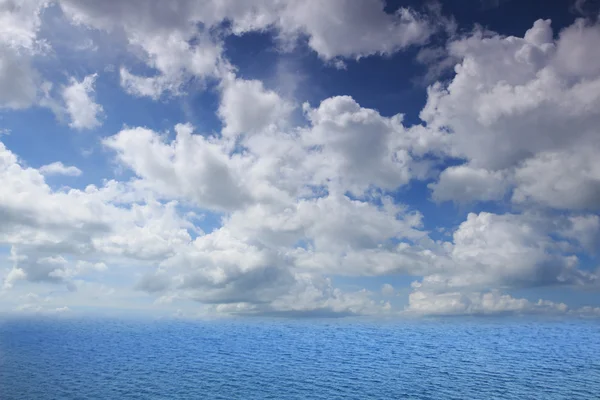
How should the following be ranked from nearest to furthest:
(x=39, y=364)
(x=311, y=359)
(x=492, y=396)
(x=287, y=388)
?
(x=492, y=396), (x=287, y=388), (x=39, y=364), (x=311, y=359)

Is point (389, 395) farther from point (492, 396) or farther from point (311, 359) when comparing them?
point (311, 359)

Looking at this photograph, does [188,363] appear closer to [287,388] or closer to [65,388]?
[65,388]

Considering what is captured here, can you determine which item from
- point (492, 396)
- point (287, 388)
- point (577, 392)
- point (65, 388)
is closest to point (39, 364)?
point (65, 388)

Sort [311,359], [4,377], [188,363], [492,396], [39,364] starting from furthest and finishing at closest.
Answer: [311,359] < [188,363] < [39,364] < [4,377] < [492,396]

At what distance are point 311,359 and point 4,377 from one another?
104767mm

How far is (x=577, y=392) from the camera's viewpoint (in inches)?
3386

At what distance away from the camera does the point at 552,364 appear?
130 m

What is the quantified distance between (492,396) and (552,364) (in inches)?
2788

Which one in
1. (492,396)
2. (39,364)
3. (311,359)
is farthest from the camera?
(311,359)

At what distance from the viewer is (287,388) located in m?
90.6

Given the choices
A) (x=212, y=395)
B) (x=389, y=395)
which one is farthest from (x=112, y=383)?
(x=389, y=395)

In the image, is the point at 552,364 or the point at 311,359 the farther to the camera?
the point at 311,359

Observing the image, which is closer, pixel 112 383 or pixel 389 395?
pixel 389 395

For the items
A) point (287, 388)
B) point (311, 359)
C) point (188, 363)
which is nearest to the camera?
point (287, 388)
